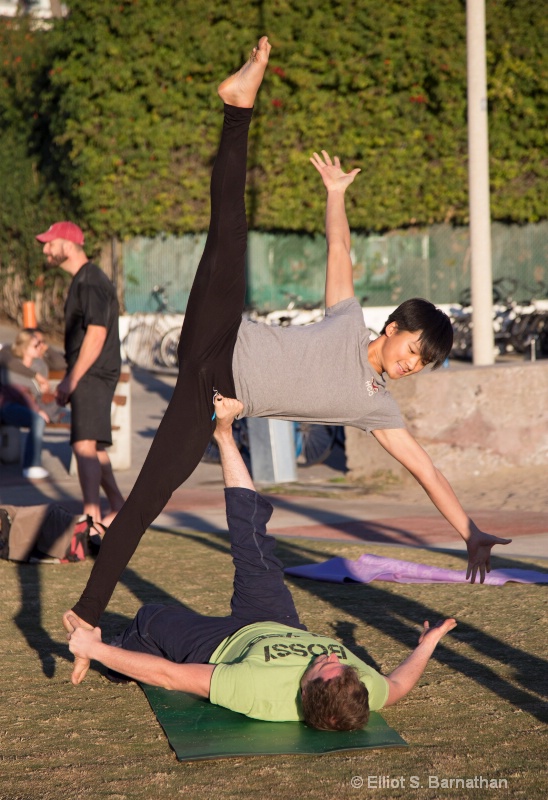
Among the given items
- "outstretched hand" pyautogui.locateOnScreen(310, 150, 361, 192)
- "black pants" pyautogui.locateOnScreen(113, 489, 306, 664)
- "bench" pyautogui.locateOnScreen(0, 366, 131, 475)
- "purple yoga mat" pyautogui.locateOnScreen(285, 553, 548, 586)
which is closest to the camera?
"black pants" pyautogui.locateOnScreen(113, 489, 306, 664)

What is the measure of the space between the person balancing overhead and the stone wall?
19.4ft

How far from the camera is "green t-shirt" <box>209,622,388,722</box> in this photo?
4.00 meters

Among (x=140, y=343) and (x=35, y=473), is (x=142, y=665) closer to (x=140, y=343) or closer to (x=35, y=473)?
(x=35, y=473)

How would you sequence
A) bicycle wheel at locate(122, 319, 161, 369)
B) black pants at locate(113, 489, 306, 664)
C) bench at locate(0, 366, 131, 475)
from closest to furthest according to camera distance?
black pants at locate(113, 489, 306, 664), bench at locate(0, 366, 131, 475), bicycle wheel at locate(122, 319, 161, 369)

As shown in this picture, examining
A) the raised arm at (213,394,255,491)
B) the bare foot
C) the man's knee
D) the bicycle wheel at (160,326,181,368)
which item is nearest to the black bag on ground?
the man's knee

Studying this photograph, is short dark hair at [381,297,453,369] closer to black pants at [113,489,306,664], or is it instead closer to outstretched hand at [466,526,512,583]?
outstretched hand at [466,526,512,583]

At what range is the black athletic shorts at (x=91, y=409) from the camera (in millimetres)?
7195

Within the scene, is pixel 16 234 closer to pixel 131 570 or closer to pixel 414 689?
pixel 131 570

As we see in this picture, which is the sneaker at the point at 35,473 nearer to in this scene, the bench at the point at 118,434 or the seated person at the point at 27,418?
the seated person at the point at 27,418

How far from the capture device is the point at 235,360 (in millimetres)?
4262

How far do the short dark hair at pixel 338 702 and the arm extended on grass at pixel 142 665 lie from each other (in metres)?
0.47

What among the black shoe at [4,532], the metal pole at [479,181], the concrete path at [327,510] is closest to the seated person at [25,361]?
the concrete path at [327,510]

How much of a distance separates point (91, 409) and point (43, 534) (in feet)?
2.70

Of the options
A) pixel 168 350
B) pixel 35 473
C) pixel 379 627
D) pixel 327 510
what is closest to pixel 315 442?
pixel 327 510
